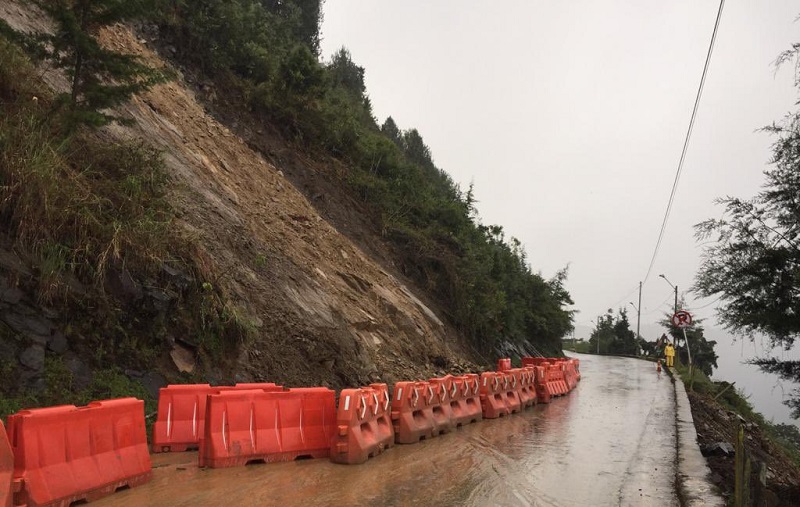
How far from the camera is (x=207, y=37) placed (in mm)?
22234

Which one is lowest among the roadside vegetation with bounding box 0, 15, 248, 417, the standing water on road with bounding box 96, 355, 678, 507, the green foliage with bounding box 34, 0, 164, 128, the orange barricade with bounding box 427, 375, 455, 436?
the standing water on road with bounding box 96, 355, 678, 507

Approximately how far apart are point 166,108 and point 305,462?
13.2m

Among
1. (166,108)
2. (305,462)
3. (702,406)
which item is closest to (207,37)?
(166,108)

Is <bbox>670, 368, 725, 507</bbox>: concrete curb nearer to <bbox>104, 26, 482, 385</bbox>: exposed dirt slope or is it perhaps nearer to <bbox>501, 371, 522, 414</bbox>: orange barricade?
<bbox>501, 371, 522, 414</bbox>: orange barricade

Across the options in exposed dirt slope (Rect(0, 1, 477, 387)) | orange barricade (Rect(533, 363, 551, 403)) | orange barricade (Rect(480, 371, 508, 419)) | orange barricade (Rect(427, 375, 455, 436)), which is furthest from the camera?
orange barricade (Rect(533, 363, 551, 403))

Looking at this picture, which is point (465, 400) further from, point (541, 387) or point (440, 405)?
point (541, 387)

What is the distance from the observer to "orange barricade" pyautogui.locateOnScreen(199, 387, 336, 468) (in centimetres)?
719

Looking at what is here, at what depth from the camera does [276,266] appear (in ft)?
47.5

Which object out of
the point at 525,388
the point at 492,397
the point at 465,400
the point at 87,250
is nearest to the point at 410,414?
the point at 465,400

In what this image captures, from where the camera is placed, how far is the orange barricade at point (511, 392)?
45.0ft

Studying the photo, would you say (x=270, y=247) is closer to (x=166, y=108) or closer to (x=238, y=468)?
(x=166, y=108)

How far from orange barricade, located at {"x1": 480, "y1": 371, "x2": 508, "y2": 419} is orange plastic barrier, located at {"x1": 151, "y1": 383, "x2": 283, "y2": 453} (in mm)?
6526

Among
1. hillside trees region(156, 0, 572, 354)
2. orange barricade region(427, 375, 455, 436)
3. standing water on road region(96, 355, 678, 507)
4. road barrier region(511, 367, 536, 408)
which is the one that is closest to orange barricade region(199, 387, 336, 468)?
standing water on road region(96, 355, 678, 507)

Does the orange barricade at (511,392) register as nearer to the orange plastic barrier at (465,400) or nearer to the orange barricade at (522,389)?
the orange barricade at (522,389)
